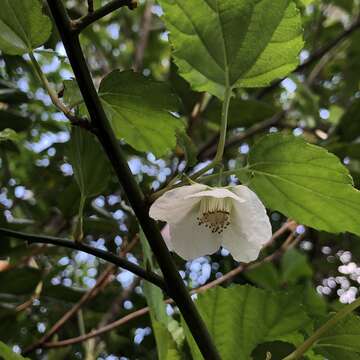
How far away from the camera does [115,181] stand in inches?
52.8

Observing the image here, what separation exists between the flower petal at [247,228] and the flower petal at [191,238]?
0.07 ft

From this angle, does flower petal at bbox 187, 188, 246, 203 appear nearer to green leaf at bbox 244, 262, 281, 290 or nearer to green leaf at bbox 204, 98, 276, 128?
green leaf at bbox 204, 98, 276, 128

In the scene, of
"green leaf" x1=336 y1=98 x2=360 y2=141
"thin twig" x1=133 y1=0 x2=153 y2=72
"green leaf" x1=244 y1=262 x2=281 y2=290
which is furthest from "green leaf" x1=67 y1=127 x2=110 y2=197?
"thin twig" x1=133 y1=0 x2=153 y2=72

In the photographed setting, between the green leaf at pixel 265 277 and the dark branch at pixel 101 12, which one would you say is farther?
the green leaf at pixel 265 277

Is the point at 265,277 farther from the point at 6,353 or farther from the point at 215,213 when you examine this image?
the point at 6,353

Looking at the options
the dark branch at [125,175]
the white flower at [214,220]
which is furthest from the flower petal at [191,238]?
the dark branch at [125,175]

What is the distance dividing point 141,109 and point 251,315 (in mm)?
296

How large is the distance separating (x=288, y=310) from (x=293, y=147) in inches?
9.5

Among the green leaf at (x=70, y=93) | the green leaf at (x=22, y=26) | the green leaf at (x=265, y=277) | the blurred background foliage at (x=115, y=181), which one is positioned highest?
the green leaf at (x=22, y=26)

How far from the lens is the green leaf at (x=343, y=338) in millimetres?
713

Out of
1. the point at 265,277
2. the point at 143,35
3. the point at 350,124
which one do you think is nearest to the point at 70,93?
the point at 350,124

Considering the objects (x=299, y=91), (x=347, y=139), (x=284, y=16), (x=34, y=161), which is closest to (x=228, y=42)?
(x=284, y=16)

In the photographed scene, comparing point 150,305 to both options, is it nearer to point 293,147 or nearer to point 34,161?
point 293,147

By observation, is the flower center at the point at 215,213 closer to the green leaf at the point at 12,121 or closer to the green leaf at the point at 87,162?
the green leaf at the point at 87,162
